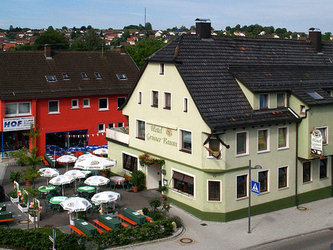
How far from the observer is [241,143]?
29.1m

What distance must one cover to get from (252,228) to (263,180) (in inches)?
145

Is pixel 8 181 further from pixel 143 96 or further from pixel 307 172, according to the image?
pixel 307 172

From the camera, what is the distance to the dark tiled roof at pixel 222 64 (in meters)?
28.6

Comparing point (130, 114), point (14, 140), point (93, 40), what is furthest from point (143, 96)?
point (93, 40)

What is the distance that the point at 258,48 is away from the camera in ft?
114

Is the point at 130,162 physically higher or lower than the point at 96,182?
higher

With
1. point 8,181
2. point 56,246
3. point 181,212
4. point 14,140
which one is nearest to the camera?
point 56,246

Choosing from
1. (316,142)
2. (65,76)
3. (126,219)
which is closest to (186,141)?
(126,219)

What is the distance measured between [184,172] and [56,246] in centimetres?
968

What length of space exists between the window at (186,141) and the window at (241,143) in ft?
9.12

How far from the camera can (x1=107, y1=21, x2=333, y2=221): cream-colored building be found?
2841cm

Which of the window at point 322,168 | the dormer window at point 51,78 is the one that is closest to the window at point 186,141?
the window at point 322,168

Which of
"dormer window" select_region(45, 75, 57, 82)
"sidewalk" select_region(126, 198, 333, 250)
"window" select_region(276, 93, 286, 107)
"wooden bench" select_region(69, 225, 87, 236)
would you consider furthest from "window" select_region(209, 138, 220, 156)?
"dormer window" select_region(45, 75, 57, 82)

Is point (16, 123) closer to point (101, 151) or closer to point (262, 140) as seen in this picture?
point (101, 151)
